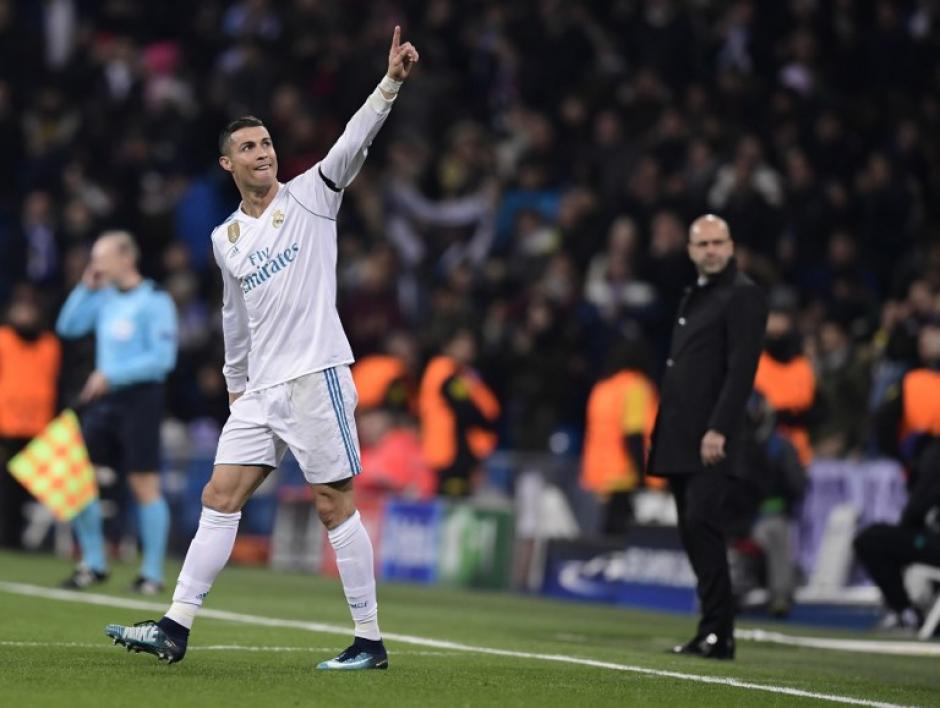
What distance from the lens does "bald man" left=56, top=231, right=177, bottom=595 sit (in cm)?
1426

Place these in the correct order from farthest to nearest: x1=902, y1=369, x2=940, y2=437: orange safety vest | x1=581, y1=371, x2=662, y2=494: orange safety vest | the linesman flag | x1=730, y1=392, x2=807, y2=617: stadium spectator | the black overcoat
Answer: x1=581, y1=371, x2=662, y2=494: orange safety vest
the linesman flag
x1=730, y1=392, x2=807, y2=617: stadium spectator
x1=902, y1=369, x2=940, y2=437: orange safety vest
the black overcoat

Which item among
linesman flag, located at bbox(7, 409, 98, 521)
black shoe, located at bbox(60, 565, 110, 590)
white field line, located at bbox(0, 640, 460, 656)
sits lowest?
white field line, located at bbox(0, 640, 460, 656)

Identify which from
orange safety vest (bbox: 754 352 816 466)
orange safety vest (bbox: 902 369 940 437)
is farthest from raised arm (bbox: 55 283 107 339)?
orange safety vest (bbox: 902 369 940 437)

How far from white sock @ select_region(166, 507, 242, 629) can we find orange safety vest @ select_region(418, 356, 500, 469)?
32.7 ft

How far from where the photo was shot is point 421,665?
9.14m

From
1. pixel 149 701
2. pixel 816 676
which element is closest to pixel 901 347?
pixel 816 676

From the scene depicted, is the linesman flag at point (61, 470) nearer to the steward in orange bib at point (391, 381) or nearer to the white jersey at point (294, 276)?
the steward in orange bib at point (391, 381)

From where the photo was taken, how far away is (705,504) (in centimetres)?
1069

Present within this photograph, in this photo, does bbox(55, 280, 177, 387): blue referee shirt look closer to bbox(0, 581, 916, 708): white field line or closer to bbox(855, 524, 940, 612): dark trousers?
bbox(0, 581, 916, 708): white field line

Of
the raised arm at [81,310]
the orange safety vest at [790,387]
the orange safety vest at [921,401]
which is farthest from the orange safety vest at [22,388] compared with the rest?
the orange safety vest at [921,401]

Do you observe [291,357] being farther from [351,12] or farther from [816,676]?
[351,12]

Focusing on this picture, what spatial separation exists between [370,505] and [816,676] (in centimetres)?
1085

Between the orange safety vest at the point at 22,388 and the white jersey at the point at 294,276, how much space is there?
12.2 m

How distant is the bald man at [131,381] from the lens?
1426 centimetres
